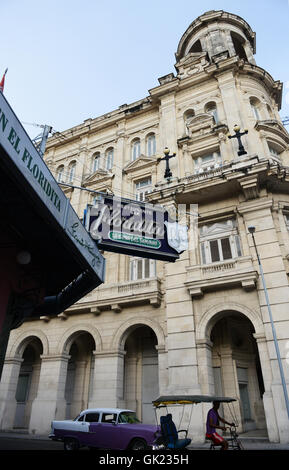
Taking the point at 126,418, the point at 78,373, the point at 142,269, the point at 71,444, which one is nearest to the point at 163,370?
the point at 126,418

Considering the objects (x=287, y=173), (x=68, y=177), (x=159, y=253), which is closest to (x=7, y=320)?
(x=159, y=253)

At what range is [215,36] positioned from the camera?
29391mm

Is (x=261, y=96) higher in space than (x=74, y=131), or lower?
lower

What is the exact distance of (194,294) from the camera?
643 inches

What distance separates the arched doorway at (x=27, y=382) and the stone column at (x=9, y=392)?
1280mm

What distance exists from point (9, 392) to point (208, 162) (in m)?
20.1

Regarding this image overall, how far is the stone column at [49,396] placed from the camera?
696 inches

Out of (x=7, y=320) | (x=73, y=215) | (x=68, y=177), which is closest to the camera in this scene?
(x=73, y=215)

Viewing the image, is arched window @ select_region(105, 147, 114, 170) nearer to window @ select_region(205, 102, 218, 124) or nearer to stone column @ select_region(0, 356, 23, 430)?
window @ select_region(205, 102, 218, 124)

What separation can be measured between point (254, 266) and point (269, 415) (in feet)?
21.9

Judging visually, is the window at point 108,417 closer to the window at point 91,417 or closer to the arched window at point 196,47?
the window at point 91,417

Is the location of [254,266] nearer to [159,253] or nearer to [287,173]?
[287,173]

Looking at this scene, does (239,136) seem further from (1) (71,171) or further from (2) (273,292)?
(1) (71,171)

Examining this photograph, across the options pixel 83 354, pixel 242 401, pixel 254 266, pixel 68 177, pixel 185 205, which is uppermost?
pixel 68 177
